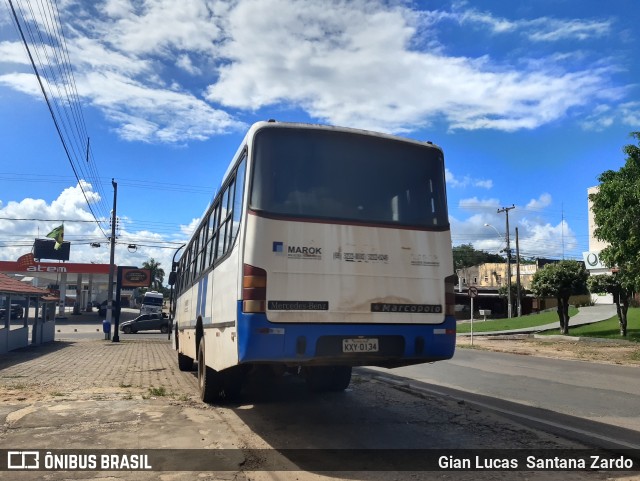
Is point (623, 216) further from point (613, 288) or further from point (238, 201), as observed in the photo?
point (238, 201)

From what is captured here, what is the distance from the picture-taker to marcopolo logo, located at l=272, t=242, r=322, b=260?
5.64 metres

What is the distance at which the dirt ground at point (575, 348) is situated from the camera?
688 inches

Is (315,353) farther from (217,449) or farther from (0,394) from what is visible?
(0,394)

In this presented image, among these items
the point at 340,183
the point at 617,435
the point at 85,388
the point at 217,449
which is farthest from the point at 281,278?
the point at 85,388

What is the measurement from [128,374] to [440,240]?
31.1ft

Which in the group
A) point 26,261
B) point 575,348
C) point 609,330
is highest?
point 26,261

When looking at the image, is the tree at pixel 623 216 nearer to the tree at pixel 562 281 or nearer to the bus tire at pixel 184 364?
the tree at pixel 562 281

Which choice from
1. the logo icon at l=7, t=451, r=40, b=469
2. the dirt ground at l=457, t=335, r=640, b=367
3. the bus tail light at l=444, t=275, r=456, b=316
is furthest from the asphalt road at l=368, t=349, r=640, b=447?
the logo icon at l=7, t=451, r=40, b=469

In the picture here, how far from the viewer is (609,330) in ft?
86.3

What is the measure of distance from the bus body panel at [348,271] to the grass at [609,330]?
64.4 feet

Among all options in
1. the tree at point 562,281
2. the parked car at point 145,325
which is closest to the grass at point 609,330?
the tree at point 562,281

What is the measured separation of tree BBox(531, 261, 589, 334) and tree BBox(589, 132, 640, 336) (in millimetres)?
4994

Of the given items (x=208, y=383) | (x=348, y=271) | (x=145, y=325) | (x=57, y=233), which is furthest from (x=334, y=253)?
(x=57, y=233)

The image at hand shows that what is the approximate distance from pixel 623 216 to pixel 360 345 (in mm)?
15076
